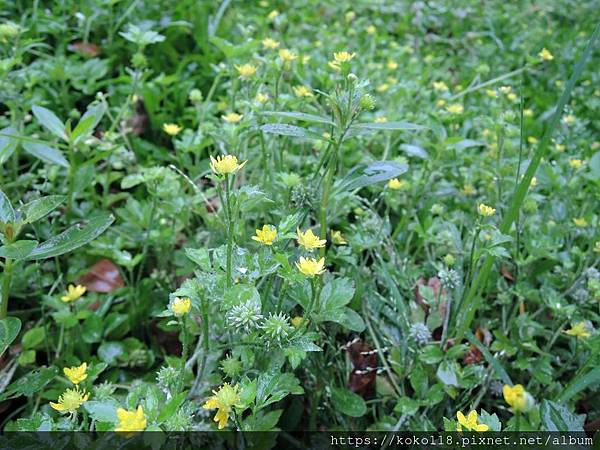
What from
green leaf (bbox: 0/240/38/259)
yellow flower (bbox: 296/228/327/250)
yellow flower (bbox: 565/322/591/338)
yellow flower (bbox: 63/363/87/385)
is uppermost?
yellow flower (bbox: 296/228/327/250)

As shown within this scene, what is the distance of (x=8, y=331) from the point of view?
1.02 metres

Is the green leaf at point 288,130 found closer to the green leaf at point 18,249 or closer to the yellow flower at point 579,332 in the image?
the green leaf at point 18,249

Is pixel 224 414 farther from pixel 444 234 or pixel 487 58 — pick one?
pixel 487 58

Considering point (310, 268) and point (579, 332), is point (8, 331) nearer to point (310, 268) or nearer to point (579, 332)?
point (310, 268)

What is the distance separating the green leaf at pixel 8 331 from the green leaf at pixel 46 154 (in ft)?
1.78

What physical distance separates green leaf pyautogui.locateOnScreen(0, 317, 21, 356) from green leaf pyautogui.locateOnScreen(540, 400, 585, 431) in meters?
0.89

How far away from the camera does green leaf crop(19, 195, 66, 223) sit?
1095 mm

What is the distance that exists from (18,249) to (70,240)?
9 cm

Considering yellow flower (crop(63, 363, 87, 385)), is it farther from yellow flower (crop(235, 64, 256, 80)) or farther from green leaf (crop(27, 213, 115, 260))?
yellow flower (crop(235, 64, 256, 80))

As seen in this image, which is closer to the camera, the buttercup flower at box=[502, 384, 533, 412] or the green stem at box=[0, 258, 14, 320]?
the buttercup flower at box=[502, 384, 533, 412]

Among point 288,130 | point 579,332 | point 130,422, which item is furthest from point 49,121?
point 579,332

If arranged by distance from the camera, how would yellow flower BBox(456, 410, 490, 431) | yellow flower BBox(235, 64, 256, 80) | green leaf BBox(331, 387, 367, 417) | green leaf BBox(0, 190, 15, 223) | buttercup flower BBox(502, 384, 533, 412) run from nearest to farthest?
buttercup flower BBox(502, 384, 533, 412) → yellow flower BBox(456, 410, 490, 431) → green leaf BBox(0, 190, 15, 223) → green leaf BBox(331, 387, 367, 417) → yellow flower BBox(235, 64, 256, 80)

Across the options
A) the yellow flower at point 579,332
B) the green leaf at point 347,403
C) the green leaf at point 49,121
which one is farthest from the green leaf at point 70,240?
the yellow flower at point 579,332

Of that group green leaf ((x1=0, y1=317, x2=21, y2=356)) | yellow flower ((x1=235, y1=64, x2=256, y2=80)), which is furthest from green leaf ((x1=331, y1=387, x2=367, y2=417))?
yellow flower ((x1=235, y1=64, x2=256, y2=80))
